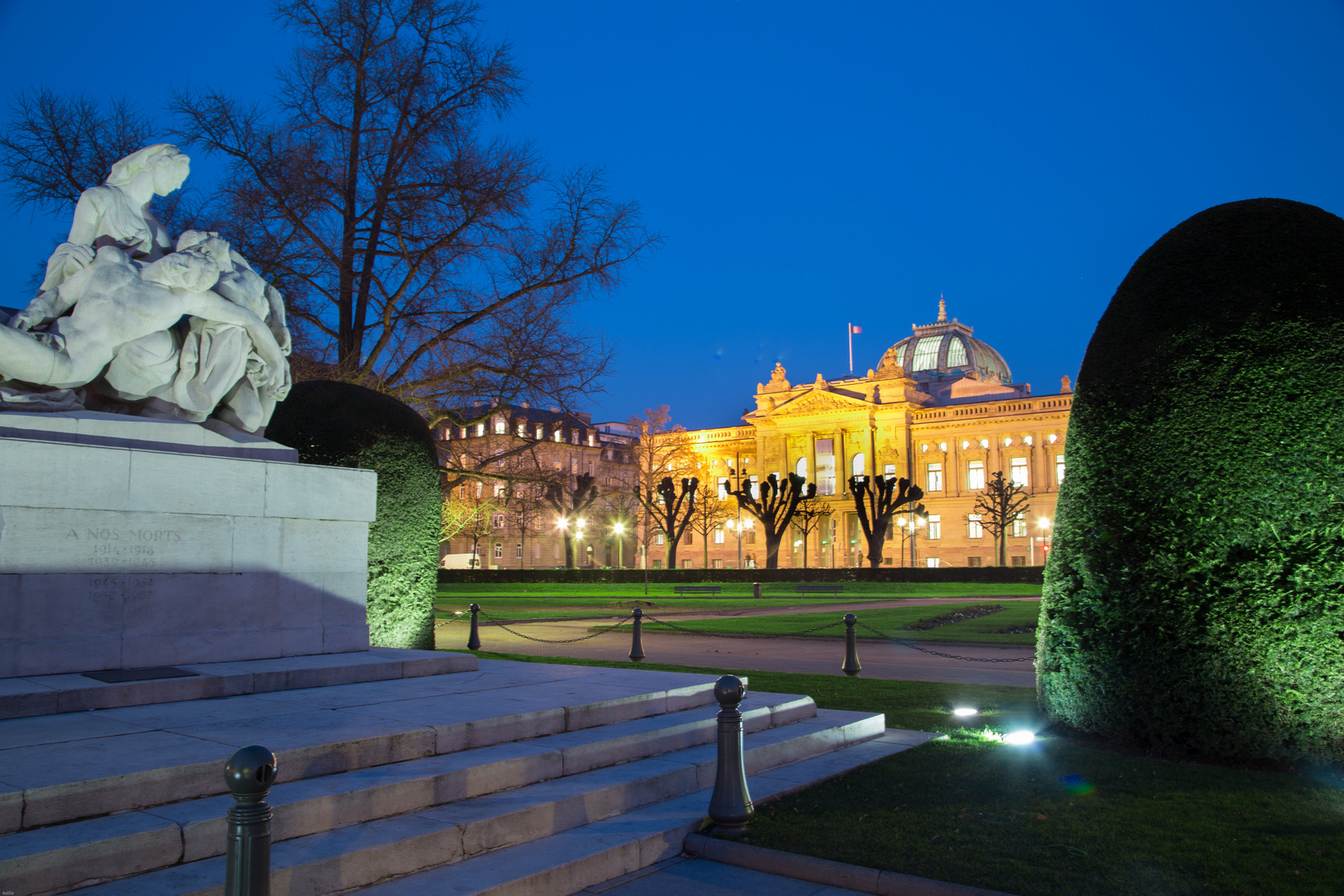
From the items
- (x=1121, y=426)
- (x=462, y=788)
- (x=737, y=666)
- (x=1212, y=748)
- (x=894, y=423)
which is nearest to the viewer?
(x=462, y=788)

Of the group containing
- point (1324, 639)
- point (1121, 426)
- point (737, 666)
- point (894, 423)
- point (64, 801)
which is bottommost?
point (737, 666)

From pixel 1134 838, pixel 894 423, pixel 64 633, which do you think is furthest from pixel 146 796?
pixel 894 423

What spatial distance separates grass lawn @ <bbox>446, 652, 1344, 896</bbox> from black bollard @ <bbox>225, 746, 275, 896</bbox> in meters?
2.93

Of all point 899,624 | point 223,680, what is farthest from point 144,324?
point 899,624

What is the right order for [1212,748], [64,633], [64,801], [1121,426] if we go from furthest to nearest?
[1121,426] → [1212,748] → [64,633] → [64,801]

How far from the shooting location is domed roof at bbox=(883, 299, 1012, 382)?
9725 centimetres

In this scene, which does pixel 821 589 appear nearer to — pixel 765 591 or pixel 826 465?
pixel 765 591

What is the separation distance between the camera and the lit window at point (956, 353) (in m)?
97.4

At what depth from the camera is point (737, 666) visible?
14.3 m

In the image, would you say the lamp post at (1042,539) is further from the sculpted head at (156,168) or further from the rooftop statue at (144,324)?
the sculpted head at (156,168)

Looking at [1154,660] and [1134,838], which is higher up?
[1154,660]

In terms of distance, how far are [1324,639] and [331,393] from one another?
11.3m

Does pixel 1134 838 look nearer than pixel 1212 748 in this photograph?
Yes

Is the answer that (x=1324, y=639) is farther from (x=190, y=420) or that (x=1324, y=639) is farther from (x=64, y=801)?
(x=190, y=420)
